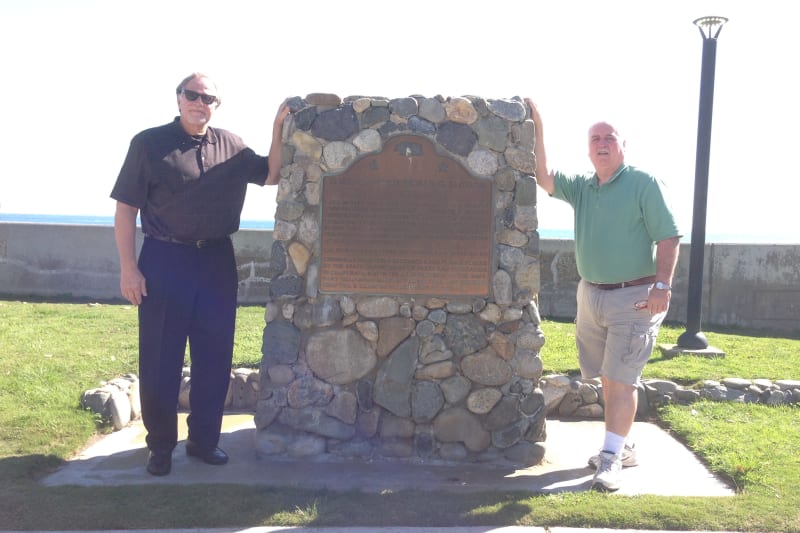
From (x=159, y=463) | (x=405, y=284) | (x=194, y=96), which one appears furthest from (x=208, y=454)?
(x=194, y=96)

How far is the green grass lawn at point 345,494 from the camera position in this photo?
10.2 feet

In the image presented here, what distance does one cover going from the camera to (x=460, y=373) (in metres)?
4.00

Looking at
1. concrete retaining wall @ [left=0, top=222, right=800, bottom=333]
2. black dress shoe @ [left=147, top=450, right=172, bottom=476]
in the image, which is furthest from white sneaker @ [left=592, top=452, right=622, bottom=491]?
concrete retaining wall @ [left=0, top=222, right=800, bottom=333]

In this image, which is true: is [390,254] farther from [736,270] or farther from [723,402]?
[736,270]

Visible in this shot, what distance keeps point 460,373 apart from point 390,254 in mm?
748

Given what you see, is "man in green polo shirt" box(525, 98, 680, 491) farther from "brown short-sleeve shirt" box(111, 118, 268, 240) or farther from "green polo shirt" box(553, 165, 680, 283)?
"brown short-sleeve shirt" box(111, 118, 268, 240)

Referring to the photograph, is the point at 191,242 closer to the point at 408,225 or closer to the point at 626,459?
the point at 408,225

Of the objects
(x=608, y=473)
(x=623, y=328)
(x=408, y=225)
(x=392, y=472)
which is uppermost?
(x=408, y=225)

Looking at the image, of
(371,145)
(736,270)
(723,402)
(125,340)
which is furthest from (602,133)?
(736,270)

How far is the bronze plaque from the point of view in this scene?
394 centimetres

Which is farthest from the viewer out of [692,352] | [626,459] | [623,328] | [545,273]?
[545,273]

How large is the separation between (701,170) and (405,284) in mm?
3879

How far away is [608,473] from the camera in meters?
3.55

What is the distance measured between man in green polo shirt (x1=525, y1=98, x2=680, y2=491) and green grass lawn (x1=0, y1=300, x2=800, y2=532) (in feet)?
1.39
